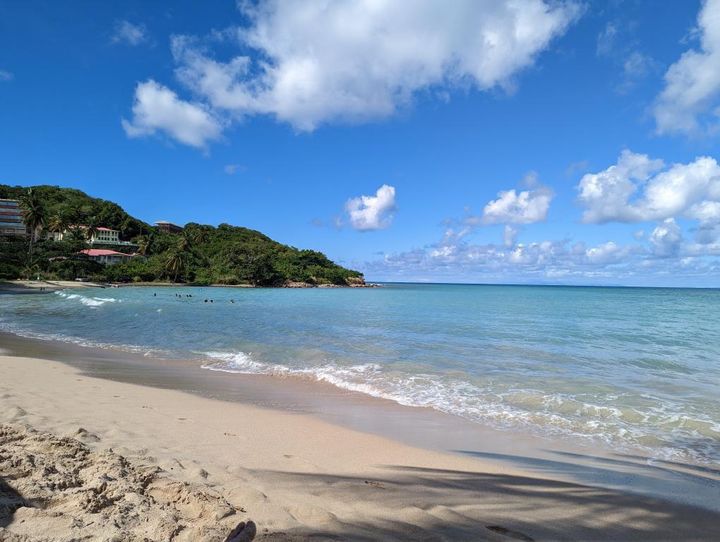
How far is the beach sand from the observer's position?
3244mm

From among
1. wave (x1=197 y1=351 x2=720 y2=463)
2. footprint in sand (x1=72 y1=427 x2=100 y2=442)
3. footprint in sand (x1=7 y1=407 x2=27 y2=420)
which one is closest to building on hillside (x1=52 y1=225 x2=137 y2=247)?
wave (x1=197 y1=351 x2=720 y2=463)

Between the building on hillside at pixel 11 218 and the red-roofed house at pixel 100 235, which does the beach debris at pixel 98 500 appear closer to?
the red-roofed house at pixel 100 235

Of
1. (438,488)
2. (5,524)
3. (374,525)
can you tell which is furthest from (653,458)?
(5,524)

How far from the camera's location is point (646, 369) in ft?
42.7

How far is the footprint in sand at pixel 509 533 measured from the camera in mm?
3467

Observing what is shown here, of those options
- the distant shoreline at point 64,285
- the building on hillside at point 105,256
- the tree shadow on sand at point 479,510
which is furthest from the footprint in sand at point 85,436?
the building on hillside at point 105,256

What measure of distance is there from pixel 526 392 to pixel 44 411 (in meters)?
9.17

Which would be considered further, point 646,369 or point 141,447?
point 646,369

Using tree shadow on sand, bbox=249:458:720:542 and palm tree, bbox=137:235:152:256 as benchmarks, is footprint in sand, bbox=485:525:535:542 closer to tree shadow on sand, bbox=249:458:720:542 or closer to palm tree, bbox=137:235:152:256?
tree shadow on sand, bbox=249:458:720:542

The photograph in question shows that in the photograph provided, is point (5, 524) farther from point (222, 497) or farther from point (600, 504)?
→ point (600, 504)

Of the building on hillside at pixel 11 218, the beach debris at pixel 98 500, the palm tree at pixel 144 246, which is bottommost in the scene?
the beach debris at pixel 98 500

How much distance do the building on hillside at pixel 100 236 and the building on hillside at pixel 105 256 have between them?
9204mm

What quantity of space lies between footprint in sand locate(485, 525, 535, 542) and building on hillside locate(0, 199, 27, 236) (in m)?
125

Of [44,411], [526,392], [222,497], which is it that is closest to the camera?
[222,497]
